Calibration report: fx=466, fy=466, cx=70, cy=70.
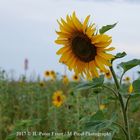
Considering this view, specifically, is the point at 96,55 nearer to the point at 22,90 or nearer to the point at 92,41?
the point at 92,41

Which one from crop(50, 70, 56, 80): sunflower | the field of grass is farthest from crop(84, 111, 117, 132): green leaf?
crop(50, 70, 56, 80): sunflower

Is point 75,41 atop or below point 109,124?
atop

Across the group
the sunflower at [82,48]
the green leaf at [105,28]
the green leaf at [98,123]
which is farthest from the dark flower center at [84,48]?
the green leaf at [98,123]

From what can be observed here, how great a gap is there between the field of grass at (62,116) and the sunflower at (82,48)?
0.45 feet

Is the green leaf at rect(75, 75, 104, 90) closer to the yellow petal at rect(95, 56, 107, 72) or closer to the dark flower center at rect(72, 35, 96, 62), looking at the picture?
the yellow petal at rect(95, 56, 107, 72)

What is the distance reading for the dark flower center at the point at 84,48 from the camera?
2024mm

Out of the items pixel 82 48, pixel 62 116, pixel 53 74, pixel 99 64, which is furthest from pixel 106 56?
pixel 53 74

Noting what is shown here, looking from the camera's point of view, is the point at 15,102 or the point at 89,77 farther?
the point at 15,102

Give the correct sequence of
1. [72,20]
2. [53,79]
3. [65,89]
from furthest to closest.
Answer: [65,89] < [53,79] < [72,20]

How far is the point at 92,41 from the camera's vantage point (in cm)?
195

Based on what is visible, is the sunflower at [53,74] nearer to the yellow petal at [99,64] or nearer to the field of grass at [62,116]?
the field of grass at [62,116]

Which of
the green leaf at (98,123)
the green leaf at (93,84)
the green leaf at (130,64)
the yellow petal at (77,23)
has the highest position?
the yellow petal at (77,23)

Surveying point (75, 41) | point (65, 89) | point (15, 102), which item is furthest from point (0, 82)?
point (65, 89)

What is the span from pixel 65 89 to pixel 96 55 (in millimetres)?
5555
